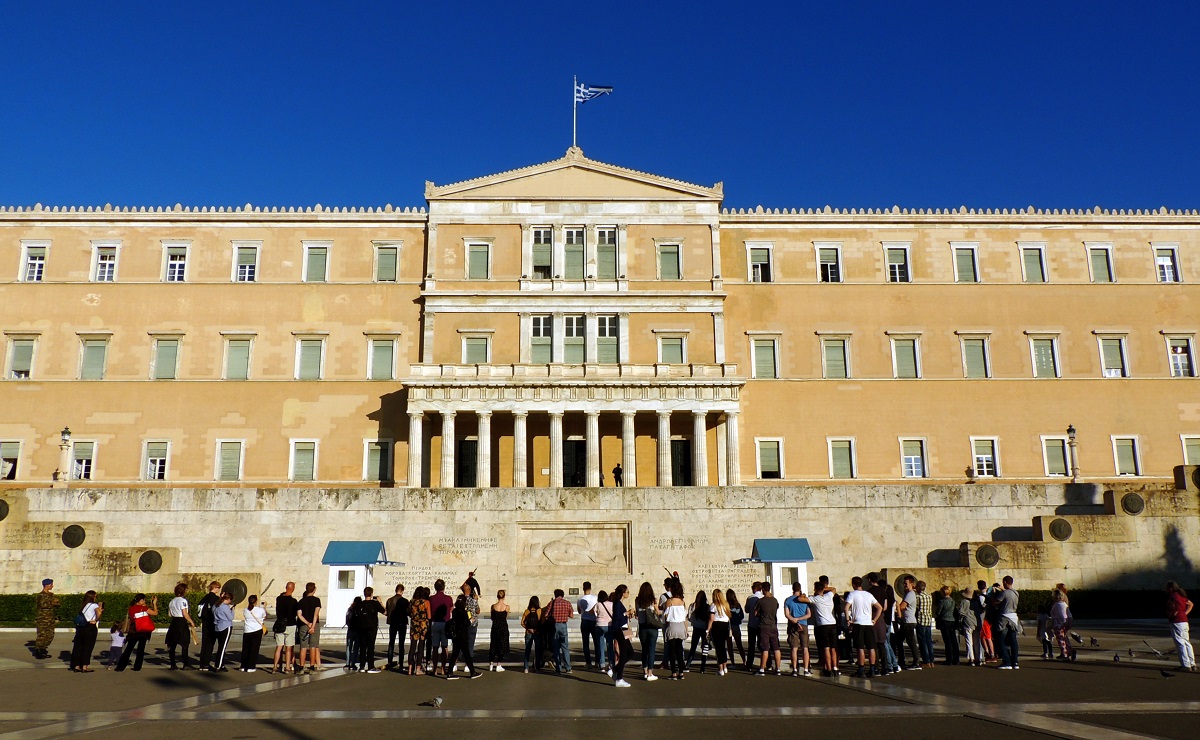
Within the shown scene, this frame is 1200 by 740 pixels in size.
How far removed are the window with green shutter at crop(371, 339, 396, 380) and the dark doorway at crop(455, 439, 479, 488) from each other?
4.64 m

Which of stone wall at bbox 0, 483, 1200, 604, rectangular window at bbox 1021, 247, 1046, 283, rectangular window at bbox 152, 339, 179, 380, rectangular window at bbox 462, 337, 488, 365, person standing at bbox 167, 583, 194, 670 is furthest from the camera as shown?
rectangular window at bbox 1021, 247, 1046, 283

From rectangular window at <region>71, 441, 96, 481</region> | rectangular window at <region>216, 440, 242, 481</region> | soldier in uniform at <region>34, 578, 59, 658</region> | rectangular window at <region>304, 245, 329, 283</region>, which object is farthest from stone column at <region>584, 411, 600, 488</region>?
soldier in uniform at <region>34, 578, 59, 658</region>

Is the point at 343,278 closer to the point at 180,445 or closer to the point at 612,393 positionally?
the point at 180,445

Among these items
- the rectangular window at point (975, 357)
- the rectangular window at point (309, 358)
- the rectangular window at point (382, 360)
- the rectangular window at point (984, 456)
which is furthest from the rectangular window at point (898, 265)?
the rectangular window at point (309, 358)

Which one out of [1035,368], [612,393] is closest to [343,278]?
[612,393]

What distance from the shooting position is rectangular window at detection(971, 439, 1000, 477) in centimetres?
4206

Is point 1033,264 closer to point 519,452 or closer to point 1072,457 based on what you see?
point 1072,457

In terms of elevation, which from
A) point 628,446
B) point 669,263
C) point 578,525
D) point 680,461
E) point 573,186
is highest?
point 573,186

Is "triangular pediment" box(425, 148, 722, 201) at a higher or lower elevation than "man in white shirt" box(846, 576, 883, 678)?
higher

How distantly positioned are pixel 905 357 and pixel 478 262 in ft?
64.9

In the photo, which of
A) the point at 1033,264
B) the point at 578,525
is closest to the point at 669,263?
the point at 578,525

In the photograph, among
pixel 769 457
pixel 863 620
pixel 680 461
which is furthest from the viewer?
pixel 680 461

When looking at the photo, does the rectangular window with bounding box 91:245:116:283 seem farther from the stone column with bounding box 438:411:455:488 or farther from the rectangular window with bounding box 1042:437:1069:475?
the rectangular window with bounding box 1042:437:1069:475

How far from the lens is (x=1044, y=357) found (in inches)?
1710
